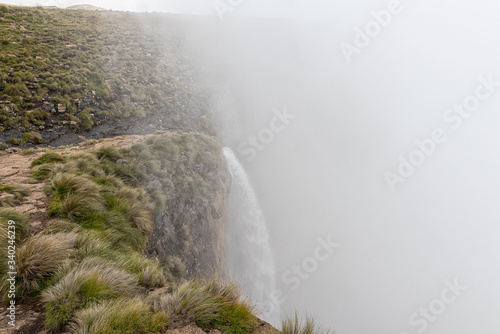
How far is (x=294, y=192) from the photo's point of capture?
38.9 meters

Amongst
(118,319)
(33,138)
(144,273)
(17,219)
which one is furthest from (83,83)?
(118,319)

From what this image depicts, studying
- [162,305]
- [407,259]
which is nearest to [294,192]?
[407,259]

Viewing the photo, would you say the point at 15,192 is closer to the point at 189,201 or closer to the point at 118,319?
the point at 118,319

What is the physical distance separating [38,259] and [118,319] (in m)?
1.56

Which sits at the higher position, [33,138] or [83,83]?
[83,83]

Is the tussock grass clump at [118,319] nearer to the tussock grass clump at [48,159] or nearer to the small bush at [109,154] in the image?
the small bush at [109,154]

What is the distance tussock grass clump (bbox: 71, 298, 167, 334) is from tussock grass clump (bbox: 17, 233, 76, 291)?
0.97m

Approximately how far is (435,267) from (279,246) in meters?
36.4

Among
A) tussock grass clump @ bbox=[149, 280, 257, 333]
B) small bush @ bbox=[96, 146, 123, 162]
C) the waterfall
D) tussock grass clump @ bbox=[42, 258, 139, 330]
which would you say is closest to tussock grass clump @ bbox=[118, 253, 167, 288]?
tussock grass clump @ bbox=[42, 258, 139, 330]

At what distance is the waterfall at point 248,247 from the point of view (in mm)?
16328

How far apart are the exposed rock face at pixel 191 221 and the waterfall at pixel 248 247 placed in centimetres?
359

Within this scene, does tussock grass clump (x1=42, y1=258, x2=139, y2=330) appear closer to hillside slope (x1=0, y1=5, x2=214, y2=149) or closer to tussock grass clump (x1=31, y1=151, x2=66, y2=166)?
tussock grass clump (x1=31, y1=151, x2=66, y2=166)

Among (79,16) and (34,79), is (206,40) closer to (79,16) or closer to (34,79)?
(79,16)

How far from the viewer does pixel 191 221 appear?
396 inches
